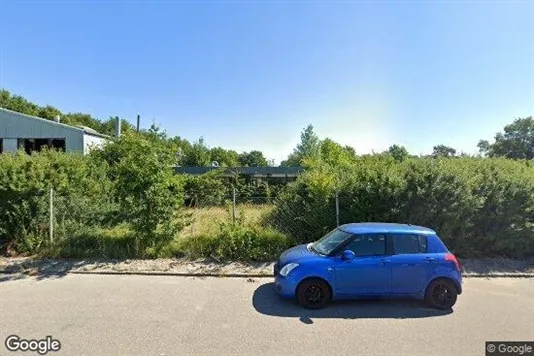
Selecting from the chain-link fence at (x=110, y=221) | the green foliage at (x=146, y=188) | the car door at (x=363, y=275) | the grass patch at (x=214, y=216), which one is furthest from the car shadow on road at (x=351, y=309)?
the green foliage at (x=146, y=188)

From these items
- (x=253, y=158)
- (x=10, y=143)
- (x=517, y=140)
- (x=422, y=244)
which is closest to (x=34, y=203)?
(x=422, y=244)

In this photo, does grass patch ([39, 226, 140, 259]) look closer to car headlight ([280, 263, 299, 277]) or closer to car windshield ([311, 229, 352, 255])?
car headlight ([280, 263, 299, 277])

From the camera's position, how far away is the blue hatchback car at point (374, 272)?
5492mm

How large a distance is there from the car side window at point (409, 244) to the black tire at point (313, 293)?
1.34m

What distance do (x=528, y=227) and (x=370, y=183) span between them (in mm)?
3969

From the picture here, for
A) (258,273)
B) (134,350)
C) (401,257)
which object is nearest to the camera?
(134,350)

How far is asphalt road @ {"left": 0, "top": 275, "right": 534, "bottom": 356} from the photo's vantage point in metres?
4.15

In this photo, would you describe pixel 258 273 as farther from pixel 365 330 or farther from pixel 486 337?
pixel 486 337

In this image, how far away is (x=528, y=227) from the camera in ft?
27.6

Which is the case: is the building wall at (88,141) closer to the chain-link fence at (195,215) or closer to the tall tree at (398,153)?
the chain-link fence at (195,215)

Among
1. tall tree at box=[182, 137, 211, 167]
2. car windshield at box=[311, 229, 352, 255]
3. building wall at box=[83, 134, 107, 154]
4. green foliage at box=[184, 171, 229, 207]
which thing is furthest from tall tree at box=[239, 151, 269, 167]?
car windshield at box=[311, 229, 352, 255]

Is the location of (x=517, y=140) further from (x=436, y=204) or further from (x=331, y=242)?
(x=331, y=242)

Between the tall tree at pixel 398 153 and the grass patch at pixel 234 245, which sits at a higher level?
the tall tree at pixel 398 153

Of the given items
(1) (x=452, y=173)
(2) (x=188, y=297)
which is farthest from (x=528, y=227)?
(2) (x=188, y=297)
